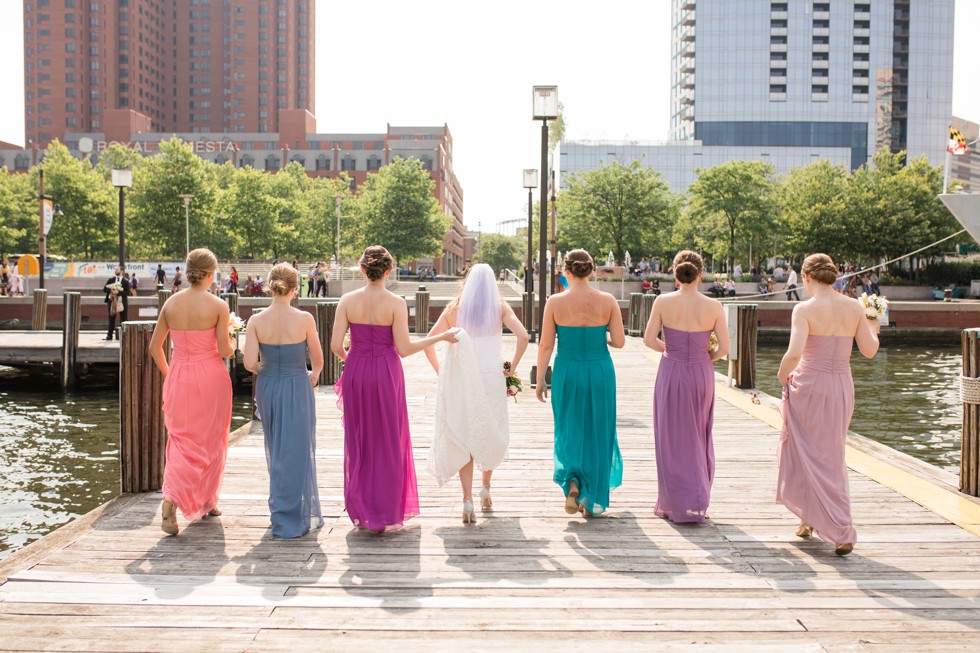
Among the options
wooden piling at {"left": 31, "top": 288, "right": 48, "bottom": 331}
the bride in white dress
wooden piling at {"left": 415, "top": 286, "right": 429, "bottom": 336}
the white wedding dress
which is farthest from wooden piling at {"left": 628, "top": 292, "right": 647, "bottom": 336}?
the white wedding dress

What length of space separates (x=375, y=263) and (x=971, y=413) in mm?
5082

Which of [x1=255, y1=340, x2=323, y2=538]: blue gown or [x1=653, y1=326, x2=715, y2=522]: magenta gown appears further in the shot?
[x1=653, y1=326, x2=715, y2=522]: magenta gown

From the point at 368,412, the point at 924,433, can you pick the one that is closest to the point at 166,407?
the point at 368,412

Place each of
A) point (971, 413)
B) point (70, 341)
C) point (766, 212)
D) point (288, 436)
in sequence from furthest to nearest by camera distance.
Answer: point (766, 212), point (70, 341), point (971, 413), point (288, 436)

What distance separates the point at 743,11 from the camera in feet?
368

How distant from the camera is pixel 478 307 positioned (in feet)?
21.4

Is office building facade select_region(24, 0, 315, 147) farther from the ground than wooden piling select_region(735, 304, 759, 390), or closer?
farther from the ground

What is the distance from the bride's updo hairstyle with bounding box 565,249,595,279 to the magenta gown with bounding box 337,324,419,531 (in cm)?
149

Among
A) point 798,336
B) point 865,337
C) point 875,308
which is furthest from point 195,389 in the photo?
point 875,308

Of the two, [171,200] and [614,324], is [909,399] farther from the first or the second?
[171,200]

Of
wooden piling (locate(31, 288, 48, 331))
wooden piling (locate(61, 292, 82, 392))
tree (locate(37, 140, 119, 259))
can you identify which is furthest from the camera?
tree (locate(37, 140, 119, 259))

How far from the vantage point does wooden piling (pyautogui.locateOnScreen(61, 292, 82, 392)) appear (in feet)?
63.6

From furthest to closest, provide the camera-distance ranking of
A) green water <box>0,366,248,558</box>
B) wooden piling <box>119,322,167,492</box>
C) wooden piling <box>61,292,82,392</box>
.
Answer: wooden piling <box>61,292,82,392</box>
green water <box>0,366,248,558</box>
wooden piling <box>119,322,167,492</box>

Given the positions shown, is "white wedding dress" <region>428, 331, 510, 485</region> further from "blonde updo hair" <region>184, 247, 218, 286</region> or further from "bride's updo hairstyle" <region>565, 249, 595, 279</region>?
"blonde updo hair" <region>184, 247, 218, 286</region>
